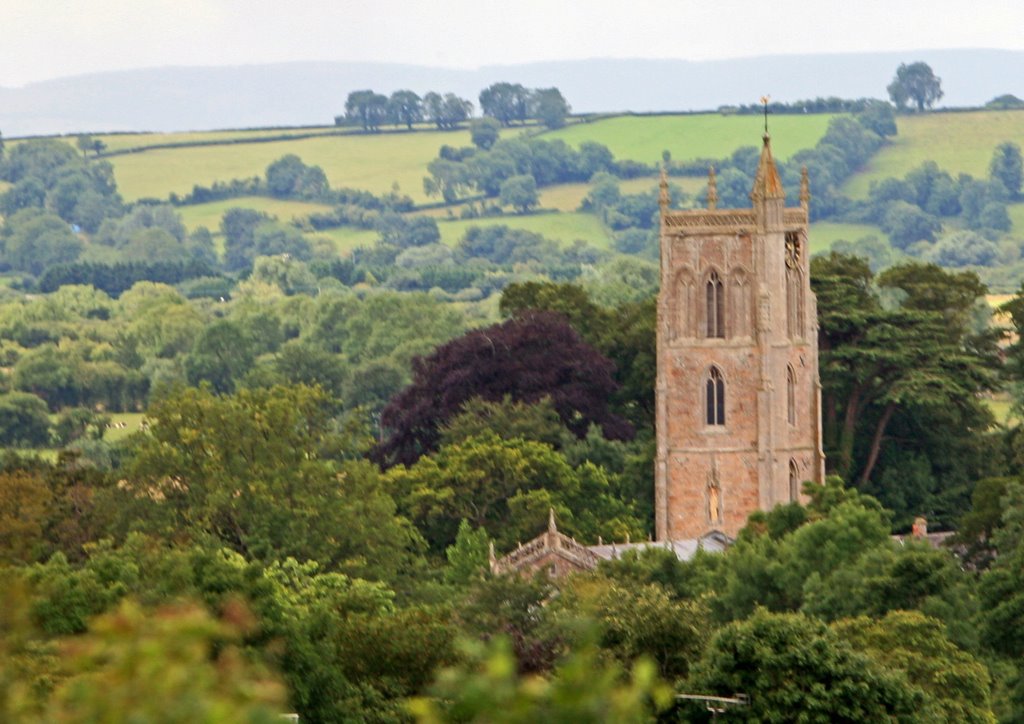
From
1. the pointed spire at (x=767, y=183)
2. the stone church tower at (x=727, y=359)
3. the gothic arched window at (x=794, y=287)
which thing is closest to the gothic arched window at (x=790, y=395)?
the stone church tower at (x=727, y=359)

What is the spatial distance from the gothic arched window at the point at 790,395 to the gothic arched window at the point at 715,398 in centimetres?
182

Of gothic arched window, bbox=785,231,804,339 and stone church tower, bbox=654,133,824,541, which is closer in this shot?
stone church tower, bbox=654,133,824,541

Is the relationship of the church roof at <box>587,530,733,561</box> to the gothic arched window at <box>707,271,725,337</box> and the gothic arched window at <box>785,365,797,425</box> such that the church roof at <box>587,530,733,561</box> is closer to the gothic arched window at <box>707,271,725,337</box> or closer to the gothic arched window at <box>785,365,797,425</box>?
the gothic arched window at <box>785,365,797,425</box>

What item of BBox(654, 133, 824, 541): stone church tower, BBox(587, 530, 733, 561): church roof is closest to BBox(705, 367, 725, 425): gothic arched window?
BBox(654, 133, 824, 541): stone church tower

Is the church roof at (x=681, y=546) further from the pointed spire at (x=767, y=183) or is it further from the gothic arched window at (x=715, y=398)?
the pointed spire at (x=767, y=183)

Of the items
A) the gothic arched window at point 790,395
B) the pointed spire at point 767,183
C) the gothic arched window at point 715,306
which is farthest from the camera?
the gothic arched window at point 790,395

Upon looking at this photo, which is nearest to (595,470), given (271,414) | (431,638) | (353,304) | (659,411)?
(659,411)

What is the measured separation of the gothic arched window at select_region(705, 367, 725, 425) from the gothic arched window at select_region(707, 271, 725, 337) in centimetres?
99

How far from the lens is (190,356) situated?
163 metres

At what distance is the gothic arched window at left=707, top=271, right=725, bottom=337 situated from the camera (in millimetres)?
82938

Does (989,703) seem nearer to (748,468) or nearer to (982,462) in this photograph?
(748,468)

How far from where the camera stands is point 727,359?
83188mm

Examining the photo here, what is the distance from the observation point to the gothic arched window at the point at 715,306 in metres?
82.9

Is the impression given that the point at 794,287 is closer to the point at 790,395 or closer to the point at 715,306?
the point at 715,306
